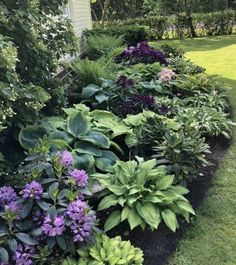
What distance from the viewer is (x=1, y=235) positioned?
2.19 m

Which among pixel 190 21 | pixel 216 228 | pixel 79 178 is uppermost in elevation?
pixel 79 178

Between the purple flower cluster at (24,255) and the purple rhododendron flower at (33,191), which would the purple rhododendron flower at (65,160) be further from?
the purple flower cluster at (24,255)

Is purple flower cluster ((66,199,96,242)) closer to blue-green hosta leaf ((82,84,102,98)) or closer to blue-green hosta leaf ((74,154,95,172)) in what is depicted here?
blue-green hosta leaf ((74,154,95,172))

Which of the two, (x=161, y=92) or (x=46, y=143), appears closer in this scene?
(x=46, y=143)

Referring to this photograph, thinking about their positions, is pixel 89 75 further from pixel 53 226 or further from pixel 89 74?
pixel 53 226

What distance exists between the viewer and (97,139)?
342 cm

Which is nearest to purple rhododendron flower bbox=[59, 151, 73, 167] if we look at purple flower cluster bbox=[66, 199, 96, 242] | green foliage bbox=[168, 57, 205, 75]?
purple flower cluster bbox=[66, 199, 96, 242]

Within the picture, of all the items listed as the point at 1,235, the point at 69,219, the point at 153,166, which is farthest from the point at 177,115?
the point at 1,235

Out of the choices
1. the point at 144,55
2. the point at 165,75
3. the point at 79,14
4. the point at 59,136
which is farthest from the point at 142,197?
the point at 79,14

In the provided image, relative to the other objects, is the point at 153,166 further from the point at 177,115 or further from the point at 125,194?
the point at 177,115

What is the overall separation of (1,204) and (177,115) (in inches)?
108

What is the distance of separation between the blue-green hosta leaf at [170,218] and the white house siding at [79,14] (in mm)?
8681

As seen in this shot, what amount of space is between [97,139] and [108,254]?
1.26 metres

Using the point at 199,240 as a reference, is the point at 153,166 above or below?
above
